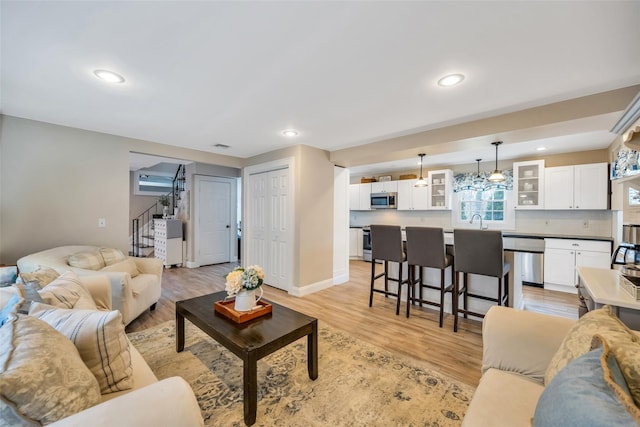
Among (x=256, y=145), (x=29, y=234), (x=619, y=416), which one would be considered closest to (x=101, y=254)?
(x=29, y=234)

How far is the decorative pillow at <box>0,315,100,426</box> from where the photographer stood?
2.42 feet

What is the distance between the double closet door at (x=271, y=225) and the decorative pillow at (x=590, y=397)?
11.1 ft

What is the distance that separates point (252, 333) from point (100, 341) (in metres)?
0.84

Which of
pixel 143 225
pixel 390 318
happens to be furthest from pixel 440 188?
pixel 143 225

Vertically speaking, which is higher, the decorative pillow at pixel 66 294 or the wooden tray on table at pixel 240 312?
the decorative pillow at pixel 66 294

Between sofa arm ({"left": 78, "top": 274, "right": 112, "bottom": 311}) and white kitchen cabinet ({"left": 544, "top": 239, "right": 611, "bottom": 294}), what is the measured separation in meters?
5.50

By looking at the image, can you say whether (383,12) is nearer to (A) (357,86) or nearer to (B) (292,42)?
(B) (292,42)

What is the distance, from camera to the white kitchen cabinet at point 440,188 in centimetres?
545

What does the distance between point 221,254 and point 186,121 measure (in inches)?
154

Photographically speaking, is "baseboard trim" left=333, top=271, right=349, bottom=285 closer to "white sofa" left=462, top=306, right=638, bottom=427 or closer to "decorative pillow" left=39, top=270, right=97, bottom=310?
"white sofa" left=462, top=306, right=638, bottom=427

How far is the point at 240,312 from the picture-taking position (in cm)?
196

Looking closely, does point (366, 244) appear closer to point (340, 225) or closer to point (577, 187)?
point (340, 225)

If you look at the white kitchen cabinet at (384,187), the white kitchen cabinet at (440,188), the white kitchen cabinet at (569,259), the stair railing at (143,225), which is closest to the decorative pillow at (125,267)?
the stair railing at (143,225)

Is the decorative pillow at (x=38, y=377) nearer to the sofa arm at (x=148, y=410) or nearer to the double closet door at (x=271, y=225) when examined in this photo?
the sofa arm at (x=148, y=410)
